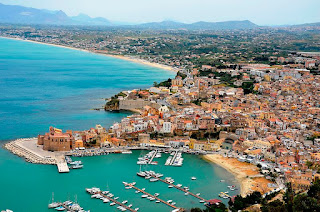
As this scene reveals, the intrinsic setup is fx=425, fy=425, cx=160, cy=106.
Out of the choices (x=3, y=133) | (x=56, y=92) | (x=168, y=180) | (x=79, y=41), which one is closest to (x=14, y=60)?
(x=56, y=92)

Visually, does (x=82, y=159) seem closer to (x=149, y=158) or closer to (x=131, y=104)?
(x=149, y=158)

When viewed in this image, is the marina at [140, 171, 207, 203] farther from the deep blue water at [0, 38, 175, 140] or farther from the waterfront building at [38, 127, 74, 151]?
the deep blue water at [0, 38, 175, 140]

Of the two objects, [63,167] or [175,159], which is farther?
[175,159]

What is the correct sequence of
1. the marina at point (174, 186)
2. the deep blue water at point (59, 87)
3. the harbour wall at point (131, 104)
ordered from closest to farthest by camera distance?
the marina at point (174, 186)
the deep blue water at point (59, 87)
the harbour wall at point (131, 104)

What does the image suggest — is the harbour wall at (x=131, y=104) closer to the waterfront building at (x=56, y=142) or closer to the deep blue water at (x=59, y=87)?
the deep blue water at (x=59, y=87)

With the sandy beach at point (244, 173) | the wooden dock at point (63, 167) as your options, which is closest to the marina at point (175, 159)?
the sandy beach at point (244, 173)

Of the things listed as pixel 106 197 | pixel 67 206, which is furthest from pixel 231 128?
pixel 67 206
